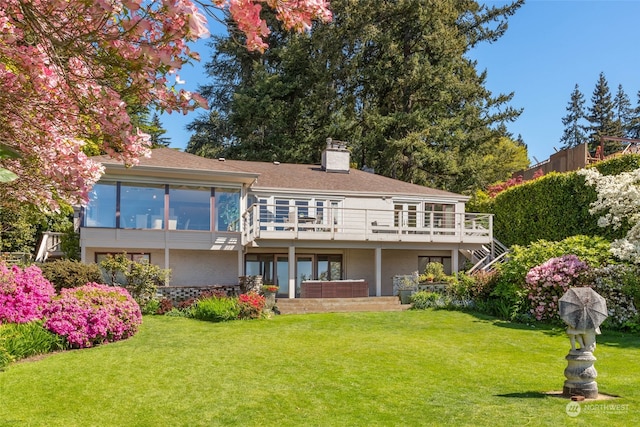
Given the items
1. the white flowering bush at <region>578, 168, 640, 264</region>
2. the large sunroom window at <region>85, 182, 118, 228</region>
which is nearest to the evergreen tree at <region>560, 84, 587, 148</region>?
the white flowering bush at <region>578, 168, 640, 264</region>

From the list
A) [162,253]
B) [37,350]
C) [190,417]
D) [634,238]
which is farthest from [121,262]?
[634,238]

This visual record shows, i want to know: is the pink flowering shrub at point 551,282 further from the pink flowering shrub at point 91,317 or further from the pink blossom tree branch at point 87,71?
the pink blossom tree branch at point 87,71

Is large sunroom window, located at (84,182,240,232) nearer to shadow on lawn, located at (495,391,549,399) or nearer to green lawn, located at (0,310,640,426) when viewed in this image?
green lawn, located at (0,310,640,426)

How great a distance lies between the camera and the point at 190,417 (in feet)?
24.5

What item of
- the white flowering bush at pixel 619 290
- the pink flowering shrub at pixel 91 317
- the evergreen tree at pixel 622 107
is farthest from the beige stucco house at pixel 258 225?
the evergreen tree at pixel 622 107

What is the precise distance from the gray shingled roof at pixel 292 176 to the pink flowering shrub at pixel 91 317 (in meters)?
8.08

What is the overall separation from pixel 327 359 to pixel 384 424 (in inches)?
171

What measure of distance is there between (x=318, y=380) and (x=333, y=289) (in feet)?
37.0

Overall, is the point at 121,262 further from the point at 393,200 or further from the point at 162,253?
the point at 393,200

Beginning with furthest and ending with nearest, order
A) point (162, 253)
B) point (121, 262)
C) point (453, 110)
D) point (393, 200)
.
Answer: point (453, 110) < point (393, 200) < point (162, 253) < point (121, 262)

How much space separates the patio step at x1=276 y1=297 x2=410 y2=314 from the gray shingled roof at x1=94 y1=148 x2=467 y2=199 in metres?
5.92

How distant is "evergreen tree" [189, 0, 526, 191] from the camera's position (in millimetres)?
33906

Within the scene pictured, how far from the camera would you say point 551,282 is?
16.4 m

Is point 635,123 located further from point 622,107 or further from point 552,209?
point 552,209
